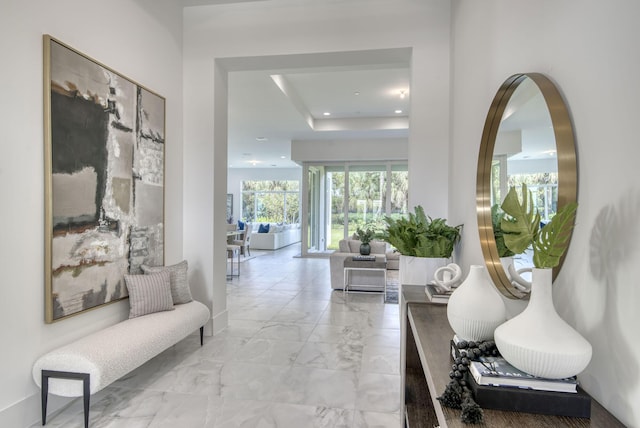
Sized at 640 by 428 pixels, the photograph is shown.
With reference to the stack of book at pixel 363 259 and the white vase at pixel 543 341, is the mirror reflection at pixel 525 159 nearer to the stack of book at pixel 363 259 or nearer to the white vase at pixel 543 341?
the white vase at pixel 543 341

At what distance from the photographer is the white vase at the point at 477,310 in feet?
3.85

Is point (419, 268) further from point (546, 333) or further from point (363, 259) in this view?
point (363, 259)

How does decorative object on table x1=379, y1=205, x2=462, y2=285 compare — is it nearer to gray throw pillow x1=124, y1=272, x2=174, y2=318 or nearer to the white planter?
the white planter

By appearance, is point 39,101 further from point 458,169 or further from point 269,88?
point 269,88

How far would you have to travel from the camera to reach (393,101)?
663cm

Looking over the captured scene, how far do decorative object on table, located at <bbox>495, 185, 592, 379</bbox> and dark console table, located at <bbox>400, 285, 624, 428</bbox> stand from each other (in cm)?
11

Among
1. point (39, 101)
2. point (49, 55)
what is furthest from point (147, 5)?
point (39, 101)

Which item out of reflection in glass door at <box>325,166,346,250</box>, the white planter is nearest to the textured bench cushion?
the white planter

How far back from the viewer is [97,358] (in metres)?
2.14

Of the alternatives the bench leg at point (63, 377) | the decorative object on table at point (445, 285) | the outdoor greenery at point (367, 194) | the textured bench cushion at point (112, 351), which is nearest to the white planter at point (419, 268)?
the decorative object on table at point (445, 285)

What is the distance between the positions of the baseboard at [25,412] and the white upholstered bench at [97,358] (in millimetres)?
77

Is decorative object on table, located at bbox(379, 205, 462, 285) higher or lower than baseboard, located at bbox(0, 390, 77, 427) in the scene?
higher

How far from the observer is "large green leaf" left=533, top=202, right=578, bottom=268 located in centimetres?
94

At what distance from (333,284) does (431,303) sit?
13.2ft
